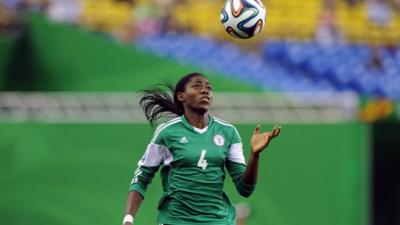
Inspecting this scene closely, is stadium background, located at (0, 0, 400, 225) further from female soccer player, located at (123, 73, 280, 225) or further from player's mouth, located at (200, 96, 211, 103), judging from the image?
player's mouth, located at (200, 96, 211, 103)

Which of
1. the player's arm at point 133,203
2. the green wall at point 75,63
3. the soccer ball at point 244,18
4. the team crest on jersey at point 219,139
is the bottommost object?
the player's arm at point 133,203

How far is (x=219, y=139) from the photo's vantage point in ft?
25.2

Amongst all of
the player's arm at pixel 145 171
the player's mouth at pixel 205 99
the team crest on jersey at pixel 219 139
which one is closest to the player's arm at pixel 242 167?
the team crest on jersey at pixel 219 139

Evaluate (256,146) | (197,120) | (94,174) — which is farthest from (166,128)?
(94,174)

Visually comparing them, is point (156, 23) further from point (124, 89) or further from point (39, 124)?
point (39, 124)

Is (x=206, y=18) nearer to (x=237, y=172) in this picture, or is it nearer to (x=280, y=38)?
(x=280, y=38)

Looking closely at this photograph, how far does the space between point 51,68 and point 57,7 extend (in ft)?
4.85

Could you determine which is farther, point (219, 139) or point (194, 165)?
point (219, 139)

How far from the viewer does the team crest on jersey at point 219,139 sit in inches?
302

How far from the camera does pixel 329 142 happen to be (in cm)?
1398

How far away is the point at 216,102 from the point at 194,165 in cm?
691

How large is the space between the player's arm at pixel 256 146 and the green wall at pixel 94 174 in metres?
5.68

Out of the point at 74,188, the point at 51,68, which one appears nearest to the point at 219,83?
the point at 51,68

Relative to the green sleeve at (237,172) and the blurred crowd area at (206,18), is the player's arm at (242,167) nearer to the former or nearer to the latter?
the green sleeve at (237,172)
